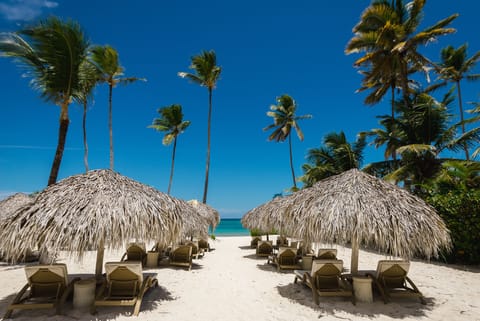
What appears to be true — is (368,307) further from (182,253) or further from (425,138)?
(425,138)

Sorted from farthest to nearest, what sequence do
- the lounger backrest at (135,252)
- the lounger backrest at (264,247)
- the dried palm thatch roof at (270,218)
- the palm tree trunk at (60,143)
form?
the lounger backrest at (264,247) < the dried palm thatch roof at (270,218) < the palm tree trunk at (60,143) < the lounger backrest at (135,252)

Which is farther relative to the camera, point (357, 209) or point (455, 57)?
point (455, 57)

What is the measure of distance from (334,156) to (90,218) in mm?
13519

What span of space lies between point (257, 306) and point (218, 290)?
136cm

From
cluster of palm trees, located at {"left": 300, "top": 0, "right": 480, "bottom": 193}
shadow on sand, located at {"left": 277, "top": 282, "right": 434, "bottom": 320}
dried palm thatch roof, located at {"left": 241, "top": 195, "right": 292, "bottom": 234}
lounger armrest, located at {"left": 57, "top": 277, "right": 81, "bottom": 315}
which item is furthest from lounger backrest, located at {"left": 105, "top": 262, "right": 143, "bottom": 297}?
cluster of palm trees, located at {"left": 300, "top": 0, "right": 480, "bottom": 193}

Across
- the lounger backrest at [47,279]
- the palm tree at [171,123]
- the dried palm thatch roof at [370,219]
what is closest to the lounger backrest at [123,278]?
the lounger backrest at [47,279]

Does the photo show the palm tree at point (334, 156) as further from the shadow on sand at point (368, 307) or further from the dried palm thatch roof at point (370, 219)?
the shadow on sand at point (368, 307)

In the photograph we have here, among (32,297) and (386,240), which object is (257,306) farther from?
(32,297)

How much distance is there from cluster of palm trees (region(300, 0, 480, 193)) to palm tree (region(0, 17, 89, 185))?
12.4 m

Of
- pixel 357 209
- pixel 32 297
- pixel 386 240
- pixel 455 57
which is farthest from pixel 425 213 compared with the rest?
pixel 455 57

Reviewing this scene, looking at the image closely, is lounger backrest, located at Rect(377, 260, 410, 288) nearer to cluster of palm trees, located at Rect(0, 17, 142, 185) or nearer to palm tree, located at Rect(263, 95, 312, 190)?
cluster of palm trees, located at Rect(0, 17, 142, 185)

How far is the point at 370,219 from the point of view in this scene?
4801 millimetres

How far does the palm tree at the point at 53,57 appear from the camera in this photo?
27.3 feet

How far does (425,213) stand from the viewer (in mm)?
5238
